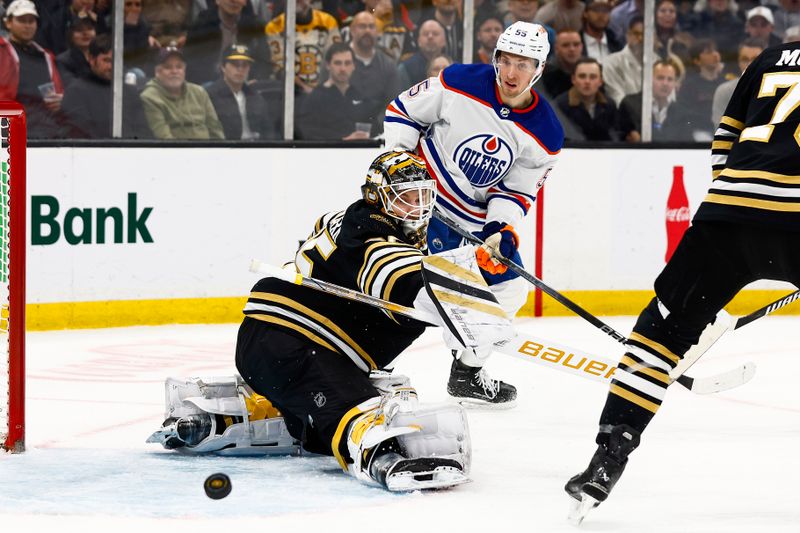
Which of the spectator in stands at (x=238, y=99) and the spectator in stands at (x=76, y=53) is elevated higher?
the spectator in stands at (x=76, y=53)

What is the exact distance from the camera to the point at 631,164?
20.4 ft

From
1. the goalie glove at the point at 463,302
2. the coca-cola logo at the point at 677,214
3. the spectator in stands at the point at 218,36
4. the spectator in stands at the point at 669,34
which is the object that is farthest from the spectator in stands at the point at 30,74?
the goalie glove at the point at 463,302

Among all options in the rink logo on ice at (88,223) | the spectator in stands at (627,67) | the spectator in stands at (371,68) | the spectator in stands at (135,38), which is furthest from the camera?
the spectator in stands at (627,67)

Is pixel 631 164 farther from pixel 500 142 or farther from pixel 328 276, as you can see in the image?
pixel 328 276

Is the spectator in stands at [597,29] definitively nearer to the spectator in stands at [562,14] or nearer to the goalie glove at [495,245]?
the spectator in stands at [562,14]

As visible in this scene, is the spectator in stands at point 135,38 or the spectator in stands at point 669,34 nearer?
the spectator in stands at point 135,38

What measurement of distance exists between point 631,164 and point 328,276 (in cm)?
335

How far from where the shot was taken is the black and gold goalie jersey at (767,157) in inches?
102

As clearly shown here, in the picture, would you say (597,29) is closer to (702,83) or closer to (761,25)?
(702,83)

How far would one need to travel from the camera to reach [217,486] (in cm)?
277

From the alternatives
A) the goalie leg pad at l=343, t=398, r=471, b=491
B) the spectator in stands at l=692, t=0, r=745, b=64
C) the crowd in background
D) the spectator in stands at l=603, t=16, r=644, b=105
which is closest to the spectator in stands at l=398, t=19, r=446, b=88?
the crowd in background

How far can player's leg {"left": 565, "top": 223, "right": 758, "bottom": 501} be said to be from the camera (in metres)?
2.62

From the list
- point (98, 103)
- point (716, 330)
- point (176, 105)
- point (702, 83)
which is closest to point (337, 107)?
point (176, 105)

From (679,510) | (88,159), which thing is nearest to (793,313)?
(88,159)
